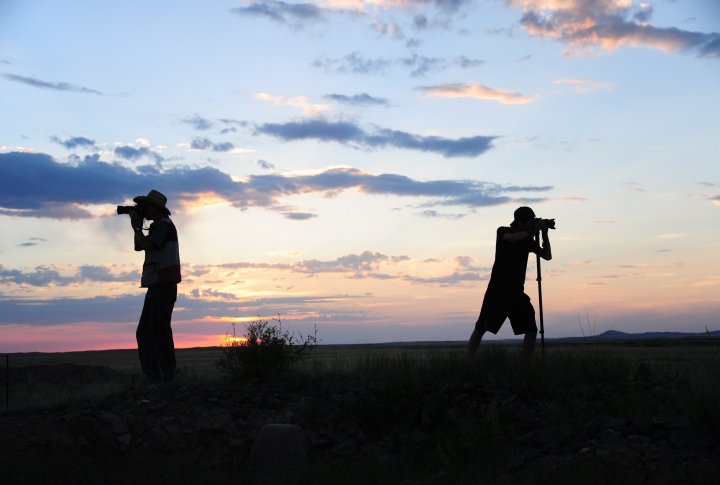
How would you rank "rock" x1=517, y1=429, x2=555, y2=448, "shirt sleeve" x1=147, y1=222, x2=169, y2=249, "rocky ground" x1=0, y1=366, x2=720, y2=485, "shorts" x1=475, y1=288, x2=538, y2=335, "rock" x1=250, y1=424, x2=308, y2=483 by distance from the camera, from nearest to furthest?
1. "rocky ground" x1=0, y1=366, x2=720, y2=485
2. "rock" x1=517, y1=429, x2=555, y2=448
3. "rock" x1=250, y1=424, x2=308, y2=483
4. "shorts" x1=475, y1=288, x2=538, y2=335
5. "shirt sleeve" x1=147, y1=222, x2=169, y2=249

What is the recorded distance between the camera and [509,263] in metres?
11.4

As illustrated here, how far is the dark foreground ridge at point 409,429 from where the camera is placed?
753 cm

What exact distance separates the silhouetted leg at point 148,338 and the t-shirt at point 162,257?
0.24m

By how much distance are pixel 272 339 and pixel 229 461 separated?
259 cm

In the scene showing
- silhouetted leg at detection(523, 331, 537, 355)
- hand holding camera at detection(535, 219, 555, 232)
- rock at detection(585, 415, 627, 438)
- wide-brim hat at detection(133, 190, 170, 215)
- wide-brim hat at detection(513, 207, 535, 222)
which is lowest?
rock at detection(585, 415, 627, 438)

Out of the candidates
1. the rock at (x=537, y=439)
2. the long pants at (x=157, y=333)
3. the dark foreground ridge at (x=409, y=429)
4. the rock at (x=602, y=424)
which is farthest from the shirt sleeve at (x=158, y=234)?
the rock at (x=602, y=424)

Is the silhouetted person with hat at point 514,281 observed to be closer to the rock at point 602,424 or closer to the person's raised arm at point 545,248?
the person's raised arm at point 545,248

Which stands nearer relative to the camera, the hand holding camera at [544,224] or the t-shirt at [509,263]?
the t-shirt at [509,263]

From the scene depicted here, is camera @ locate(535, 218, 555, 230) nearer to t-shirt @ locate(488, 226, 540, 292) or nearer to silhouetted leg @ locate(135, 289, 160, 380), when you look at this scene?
t-shirt @ locate(488, 226, 540, 292)

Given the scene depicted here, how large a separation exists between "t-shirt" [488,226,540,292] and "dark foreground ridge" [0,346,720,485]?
144 cm

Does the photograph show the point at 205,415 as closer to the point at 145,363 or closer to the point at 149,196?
the point at 145,363

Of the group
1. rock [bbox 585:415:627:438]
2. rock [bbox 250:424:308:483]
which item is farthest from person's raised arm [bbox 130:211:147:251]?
rock [bbox 585:415:627:438]

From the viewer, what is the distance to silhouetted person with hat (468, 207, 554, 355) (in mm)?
11188

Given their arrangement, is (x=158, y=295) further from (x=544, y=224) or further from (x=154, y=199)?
(x=544, y=224)
